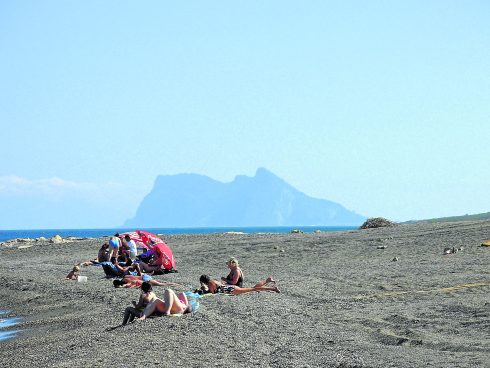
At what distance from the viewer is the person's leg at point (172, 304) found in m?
15.2

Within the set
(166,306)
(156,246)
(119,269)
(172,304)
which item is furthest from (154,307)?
(156,246)

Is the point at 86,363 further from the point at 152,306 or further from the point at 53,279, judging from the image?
the point at 53,279

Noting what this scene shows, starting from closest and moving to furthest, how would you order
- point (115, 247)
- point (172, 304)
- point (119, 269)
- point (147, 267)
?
point (172, 304)
point (119, 269)
point (147, 267)
point (115, 247)

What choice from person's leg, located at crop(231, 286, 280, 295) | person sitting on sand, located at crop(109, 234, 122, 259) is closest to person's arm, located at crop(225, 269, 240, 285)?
person's leg, located at crop(231, 286, 280, 295)

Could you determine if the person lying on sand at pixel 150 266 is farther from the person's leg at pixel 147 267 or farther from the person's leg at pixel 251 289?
the person's leg at pixel 251 289

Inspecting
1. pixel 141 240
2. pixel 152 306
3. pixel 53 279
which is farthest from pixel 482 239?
pixel 152 306

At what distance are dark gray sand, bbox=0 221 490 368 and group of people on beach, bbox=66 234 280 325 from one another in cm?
37

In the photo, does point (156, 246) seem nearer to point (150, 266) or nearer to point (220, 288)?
point (150, 266)

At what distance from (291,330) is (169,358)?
2.95 m

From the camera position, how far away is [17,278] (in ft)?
89.5

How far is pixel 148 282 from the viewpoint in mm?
15523

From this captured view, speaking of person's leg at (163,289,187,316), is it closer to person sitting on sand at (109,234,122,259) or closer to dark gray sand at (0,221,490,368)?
dark gray sand at (0,221,490,368)

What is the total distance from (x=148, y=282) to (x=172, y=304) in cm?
69

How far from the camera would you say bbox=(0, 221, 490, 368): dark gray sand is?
1183cm
